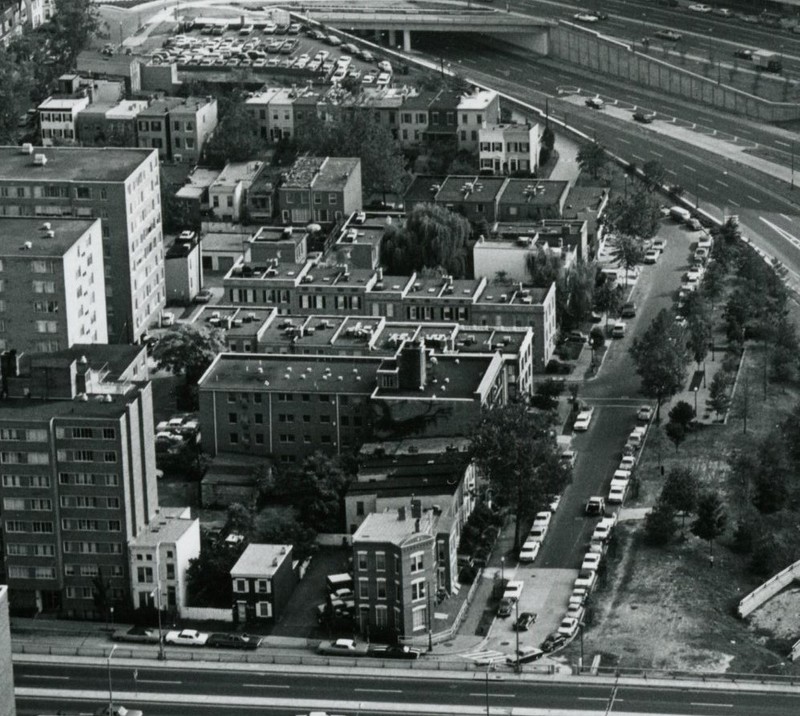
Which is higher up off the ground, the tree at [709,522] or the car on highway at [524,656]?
the tree at [709,522]

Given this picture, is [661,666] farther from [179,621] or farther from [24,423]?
[24,423]

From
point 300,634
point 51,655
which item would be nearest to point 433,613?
point 300,634

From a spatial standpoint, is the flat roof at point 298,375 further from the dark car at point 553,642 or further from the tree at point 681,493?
the dark car at point 553,642

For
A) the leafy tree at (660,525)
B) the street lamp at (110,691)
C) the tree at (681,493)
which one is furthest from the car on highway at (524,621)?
the street lamp at (110,691)

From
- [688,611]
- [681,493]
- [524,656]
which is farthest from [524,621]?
[681,493]

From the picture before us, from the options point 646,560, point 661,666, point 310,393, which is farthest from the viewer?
point 310,393

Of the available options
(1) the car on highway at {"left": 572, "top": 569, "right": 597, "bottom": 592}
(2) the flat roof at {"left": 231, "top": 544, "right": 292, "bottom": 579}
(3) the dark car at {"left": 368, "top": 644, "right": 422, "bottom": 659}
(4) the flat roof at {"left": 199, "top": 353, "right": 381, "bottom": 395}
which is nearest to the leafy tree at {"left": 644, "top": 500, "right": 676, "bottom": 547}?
(1) the car on highway at {"left": 572, "top": 569, "right": 597, "bottom": 592}
